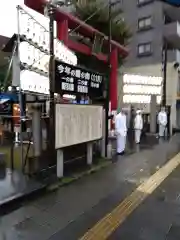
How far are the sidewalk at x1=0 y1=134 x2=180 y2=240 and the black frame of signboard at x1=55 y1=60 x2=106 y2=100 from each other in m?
2.48

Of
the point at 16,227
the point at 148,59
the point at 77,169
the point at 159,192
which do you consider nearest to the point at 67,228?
the point at 16,227

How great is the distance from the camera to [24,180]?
6.97 meters

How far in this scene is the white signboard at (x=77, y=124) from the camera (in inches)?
297

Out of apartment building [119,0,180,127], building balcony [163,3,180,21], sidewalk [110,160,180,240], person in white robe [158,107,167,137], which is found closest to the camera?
sidewalk [110,160,180,240]

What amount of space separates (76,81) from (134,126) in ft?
28.8

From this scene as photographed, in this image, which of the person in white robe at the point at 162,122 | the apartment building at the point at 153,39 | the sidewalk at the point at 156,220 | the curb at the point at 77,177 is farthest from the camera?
the apartment building at the point at 153,39

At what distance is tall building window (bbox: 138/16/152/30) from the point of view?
1117 inches

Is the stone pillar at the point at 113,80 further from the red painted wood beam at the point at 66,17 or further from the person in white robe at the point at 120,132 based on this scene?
the person in white robe at the point at 120,132

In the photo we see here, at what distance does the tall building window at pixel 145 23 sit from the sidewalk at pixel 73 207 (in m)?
22.2

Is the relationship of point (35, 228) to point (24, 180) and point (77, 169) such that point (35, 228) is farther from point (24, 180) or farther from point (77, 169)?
point (77, 169)

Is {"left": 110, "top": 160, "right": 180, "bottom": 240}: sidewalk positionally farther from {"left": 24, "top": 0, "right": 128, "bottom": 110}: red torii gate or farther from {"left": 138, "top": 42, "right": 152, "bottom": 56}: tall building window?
{"left": 138, "top": 42, "right": 152, "bottom": 56}: tall building window

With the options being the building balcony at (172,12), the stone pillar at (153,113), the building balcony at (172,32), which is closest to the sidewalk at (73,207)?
the stone pillar at (153,113)

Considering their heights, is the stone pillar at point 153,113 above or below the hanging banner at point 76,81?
below

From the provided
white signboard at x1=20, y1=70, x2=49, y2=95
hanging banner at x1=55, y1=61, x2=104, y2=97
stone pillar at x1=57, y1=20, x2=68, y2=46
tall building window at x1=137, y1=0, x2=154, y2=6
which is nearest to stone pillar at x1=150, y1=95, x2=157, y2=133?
stone pillar at x1=57, y1=20, x2=68, y2=46
